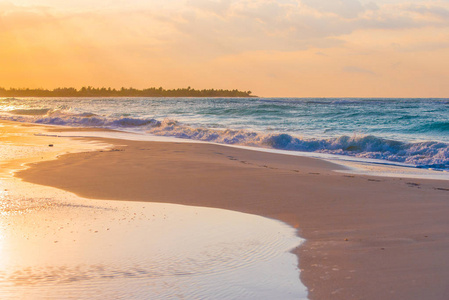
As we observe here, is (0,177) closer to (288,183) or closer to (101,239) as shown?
(101,239)

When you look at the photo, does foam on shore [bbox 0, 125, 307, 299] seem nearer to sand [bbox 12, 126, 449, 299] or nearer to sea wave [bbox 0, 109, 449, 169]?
sand [bbox 12, 126, 449, 299]

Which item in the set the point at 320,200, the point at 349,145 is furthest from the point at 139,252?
the point at 349,145

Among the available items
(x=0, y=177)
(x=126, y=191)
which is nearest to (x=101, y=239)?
(x=126, y=191)

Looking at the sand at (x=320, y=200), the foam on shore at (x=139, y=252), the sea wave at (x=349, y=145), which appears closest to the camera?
the foam on shore at (x=139, y=252)

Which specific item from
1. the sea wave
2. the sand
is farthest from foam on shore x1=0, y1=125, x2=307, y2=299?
the sea wave

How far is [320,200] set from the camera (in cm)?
671

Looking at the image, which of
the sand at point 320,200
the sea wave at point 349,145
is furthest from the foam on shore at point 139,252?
the sea wave at point 349,145

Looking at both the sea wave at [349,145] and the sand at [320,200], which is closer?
the sand at [320,200]

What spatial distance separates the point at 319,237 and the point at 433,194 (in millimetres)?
3160

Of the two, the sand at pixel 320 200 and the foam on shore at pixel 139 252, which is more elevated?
the sand at pixel 320 200

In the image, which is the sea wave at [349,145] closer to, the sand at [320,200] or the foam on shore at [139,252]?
the sand at [320,200]

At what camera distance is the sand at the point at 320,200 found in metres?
3.71

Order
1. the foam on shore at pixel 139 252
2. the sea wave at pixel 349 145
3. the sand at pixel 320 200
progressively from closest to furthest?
the foam on shore at pixel 139 252
the sand at pixel 320 200
the sea wave at pixel 349 145

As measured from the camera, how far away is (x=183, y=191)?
7410mm
